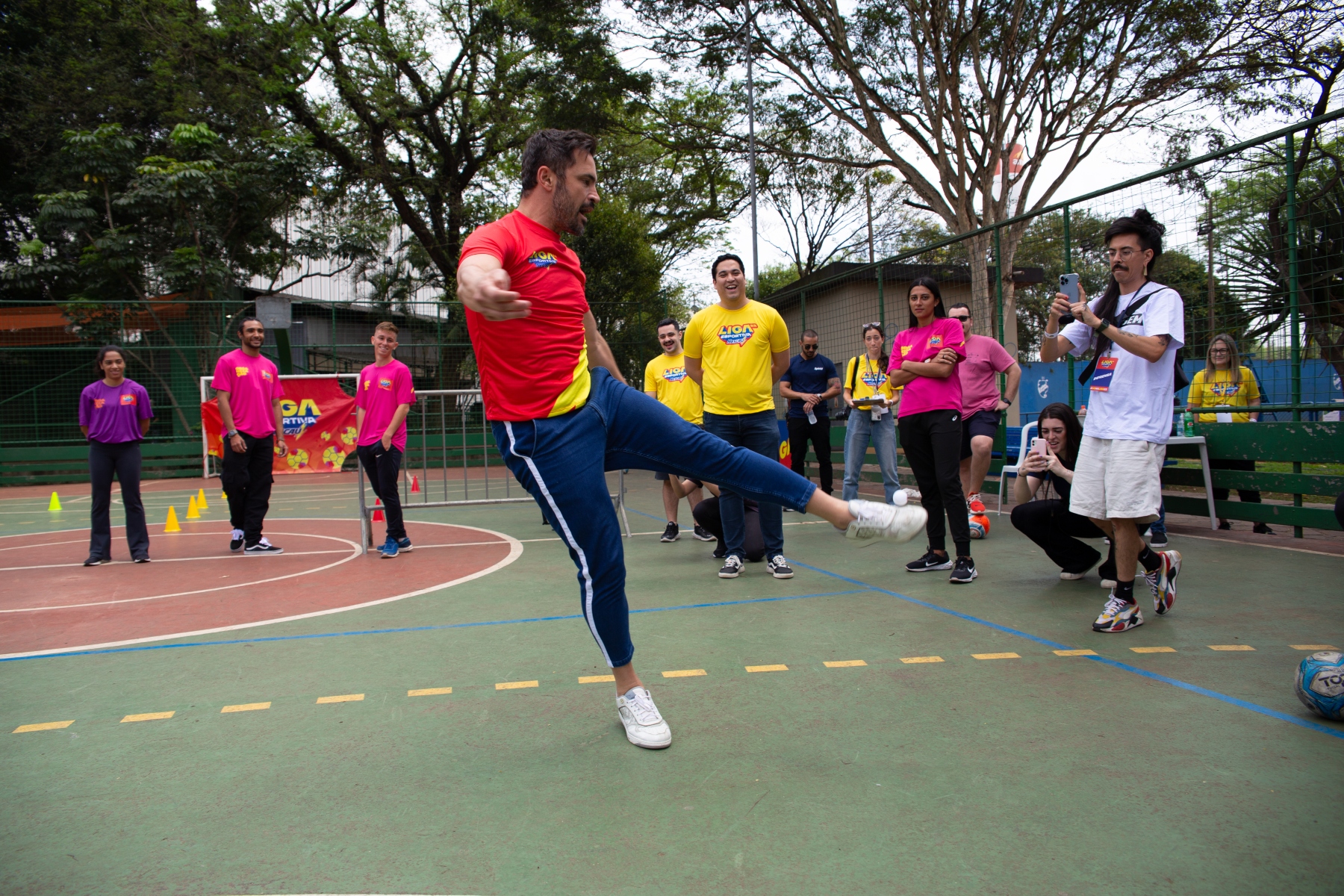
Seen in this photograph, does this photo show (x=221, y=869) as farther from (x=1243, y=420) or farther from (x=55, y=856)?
(x=1243, y=420)

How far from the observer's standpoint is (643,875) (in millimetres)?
1898

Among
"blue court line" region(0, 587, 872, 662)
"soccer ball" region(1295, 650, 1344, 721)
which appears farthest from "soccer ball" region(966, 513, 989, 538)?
"soccer ball" region(1295, 650, 1344, 721)

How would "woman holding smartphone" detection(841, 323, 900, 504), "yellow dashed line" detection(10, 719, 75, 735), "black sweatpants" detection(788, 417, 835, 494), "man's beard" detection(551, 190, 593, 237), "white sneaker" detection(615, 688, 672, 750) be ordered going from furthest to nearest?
"black sweatpants" detection(788, 417, 835, 494), "woman holding smartphone" detection(841, 323, 900, 504), "yellow dashed line" detection(10, 719, 75, 735), "man's beard" detection(551, 190, 593, 237), "white sneaker" detection(615, 688, 672, 750)

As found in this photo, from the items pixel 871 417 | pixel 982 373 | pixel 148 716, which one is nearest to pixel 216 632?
pixel 148 716

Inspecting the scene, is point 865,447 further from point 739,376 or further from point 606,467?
point 606,467

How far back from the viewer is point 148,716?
121 inches

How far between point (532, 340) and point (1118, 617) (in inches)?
119

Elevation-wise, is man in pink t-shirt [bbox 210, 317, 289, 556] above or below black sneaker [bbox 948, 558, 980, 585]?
above

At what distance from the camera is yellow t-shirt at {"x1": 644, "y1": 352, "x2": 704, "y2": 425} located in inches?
292

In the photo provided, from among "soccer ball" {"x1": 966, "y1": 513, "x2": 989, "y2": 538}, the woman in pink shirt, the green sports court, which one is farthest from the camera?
"soccer ball" {"x1": 966, "y1": 513, "x2": 989, "y2": 538}

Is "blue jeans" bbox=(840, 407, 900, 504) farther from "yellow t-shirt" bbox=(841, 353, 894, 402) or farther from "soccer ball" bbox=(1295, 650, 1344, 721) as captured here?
"soccer ball" bbox=(1295, 650, 1344, 721)

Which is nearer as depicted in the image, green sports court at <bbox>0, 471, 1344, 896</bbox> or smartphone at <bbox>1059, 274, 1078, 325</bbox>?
green sports court at <bbox>0, 471, 1344, 896</bbox>

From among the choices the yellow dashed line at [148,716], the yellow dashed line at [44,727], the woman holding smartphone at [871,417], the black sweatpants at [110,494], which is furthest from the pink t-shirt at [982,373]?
the black sweatpants at [110,494]

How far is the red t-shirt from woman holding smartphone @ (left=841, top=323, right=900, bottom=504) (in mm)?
5856
